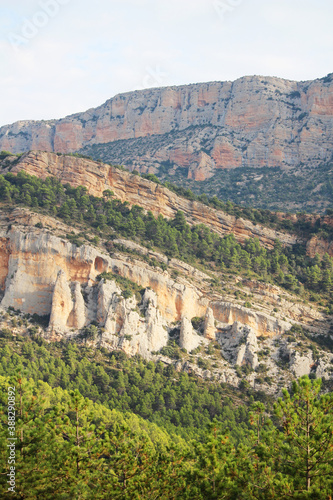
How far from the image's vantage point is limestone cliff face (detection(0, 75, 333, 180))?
142500mm

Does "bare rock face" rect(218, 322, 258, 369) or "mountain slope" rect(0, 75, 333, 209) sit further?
"mountain slope" rect(0, 75, 333, 209)

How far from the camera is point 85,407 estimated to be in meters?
26.6

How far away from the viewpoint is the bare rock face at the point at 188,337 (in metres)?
63.3

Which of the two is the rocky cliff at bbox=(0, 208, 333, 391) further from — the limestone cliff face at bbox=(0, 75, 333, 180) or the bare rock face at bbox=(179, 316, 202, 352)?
the limestone cliff face at bbox=(0, 75, 333, 180)

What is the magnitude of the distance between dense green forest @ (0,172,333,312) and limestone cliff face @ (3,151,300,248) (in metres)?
2.44

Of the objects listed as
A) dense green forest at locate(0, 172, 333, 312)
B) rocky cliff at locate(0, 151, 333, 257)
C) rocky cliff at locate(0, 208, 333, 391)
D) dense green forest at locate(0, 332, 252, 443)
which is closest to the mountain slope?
rocky cliff at locate(0, 151, 333, 257)

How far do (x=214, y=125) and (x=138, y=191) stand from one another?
74.0 meters

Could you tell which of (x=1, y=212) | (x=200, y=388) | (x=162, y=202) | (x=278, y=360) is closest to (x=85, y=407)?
(x=200, y=388)

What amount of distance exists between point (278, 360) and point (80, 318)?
24.2m

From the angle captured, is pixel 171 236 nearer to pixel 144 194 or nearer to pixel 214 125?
pixel 144 194

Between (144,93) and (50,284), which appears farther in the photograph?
(144,93)

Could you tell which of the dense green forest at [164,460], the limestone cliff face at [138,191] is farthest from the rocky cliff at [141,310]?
the dense green forest at [164,460]

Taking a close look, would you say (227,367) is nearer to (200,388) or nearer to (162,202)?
(200,388)

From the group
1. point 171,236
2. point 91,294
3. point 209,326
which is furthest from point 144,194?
point 209,326
